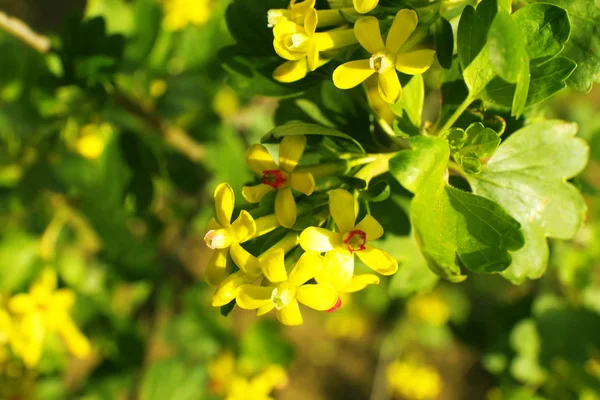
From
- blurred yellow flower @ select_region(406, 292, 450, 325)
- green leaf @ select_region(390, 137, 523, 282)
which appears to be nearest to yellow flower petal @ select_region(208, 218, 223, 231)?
green leaf @ select_region(390, 137, 523, 282)

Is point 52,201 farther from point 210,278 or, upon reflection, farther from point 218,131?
point 210,278

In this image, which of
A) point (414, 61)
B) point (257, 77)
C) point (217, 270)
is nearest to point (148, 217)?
point (257, 77)

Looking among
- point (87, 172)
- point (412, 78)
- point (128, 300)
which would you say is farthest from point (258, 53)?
point (128, 300)

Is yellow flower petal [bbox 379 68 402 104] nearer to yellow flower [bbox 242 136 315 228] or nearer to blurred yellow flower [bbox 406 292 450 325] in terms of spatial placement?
yellow flower [bbox 242 136 315 228]

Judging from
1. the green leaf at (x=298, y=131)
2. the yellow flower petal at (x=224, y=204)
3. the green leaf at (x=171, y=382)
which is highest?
the green leaf at (x=298, y=131)

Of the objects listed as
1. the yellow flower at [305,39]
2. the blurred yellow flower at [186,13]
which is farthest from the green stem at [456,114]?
the blurred yellow flower at [186,13]

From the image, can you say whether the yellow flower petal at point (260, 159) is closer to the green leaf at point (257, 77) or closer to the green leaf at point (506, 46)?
the green leaf at point (257, 77)
